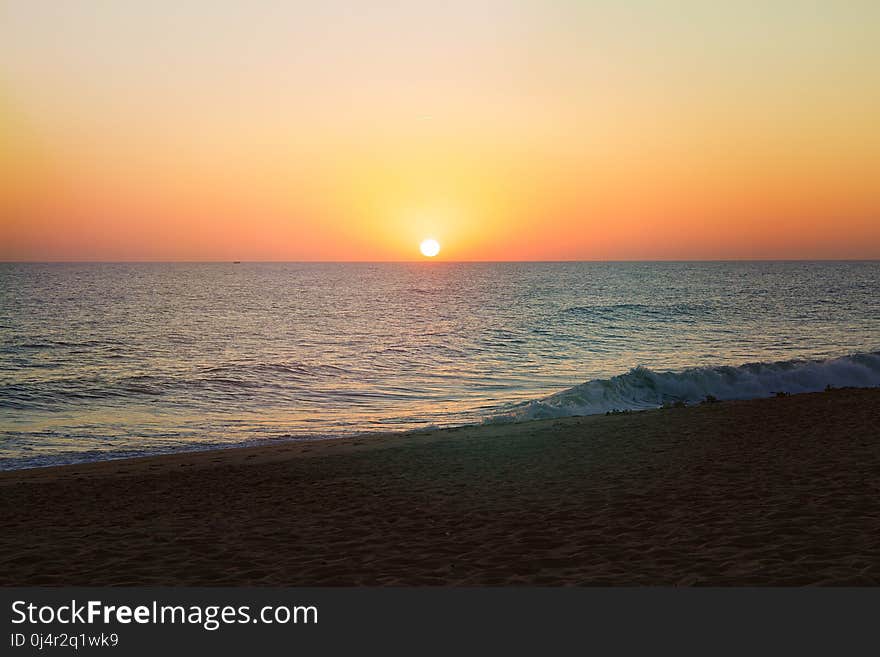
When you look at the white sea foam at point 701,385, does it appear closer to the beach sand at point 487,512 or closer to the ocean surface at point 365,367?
the ocean surface at point 365,367

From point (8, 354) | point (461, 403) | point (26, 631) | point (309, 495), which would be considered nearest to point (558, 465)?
point (309, 495)

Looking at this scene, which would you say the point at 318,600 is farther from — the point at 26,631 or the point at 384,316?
the point at 384,316

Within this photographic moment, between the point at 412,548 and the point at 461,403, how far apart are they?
63.5 feet

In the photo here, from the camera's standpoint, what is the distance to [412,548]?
29.6 ft

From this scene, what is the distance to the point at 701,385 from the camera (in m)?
28.8

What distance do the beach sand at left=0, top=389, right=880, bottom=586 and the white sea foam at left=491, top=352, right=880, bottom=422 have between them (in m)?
8.10

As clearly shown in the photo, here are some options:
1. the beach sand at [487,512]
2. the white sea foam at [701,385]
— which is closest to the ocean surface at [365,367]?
the white sea foam at [701,385]

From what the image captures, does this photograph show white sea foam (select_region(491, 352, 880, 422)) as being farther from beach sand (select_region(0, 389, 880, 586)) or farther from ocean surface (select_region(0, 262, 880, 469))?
beach sand (select_region(0, 389, 880, 586))

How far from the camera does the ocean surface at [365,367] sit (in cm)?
2447

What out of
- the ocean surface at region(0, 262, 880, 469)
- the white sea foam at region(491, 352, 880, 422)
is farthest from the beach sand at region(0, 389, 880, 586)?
the white sea foam at region(491, 352, 880, 422)

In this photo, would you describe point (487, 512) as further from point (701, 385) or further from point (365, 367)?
point (365, 367)

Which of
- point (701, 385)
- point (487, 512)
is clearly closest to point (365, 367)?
point (701, 385)

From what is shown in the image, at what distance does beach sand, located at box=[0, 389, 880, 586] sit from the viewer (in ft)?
26.2

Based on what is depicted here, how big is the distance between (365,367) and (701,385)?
18.5 metres
